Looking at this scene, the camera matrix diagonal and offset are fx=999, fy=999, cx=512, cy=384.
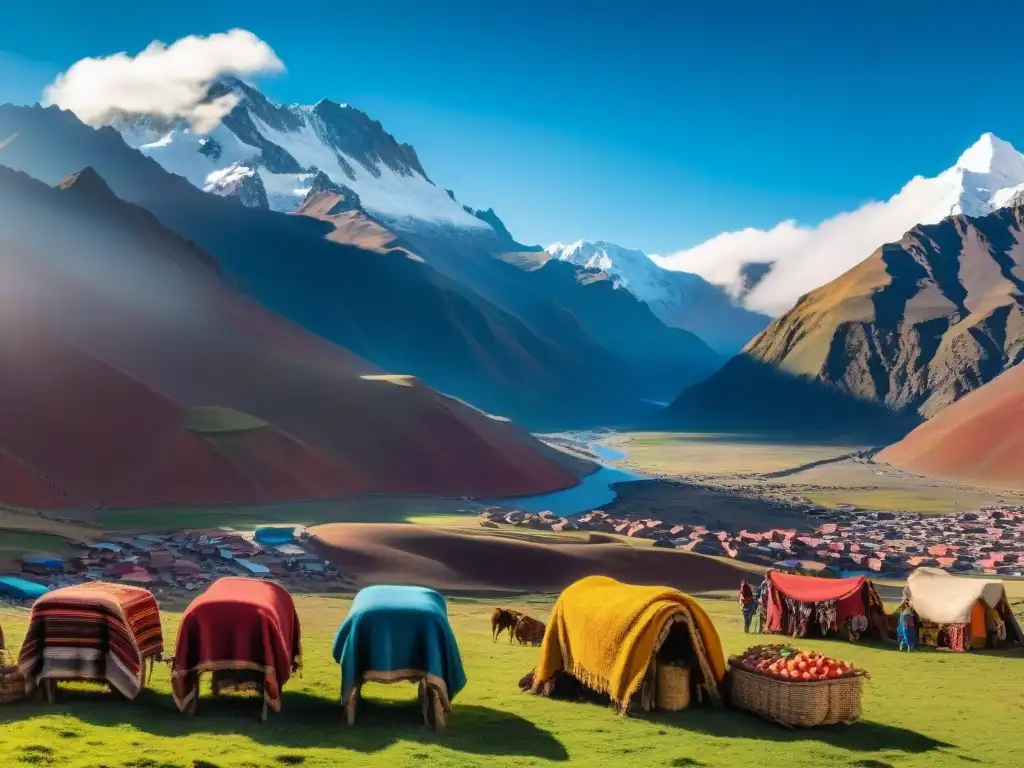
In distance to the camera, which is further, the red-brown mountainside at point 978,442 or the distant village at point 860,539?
the red-brown mountainside at point 978,442

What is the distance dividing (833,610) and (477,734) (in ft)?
50.1

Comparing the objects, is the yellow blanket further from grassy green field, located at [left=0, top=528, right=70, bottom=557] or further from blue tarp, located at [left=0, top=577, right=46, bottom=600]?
grassy green field, located at [left=0, top=528, right=70, bottom=557]

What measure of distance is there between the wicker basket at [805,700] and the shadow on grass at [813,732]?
15 centimetres

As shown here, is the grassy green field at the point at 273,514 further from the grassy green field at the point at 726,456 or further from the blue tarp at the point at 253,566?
the grassy green field at the point at 726,456

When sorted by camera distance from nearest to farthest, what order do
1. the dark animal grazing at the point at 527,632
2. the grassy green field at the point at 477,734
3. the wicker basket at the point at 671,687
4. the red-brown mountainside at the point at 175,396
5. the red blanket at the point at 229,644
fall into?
the grassy green field at the point at 477,734, the red blanket at the point at 229,644, the wicker basket at the point at 671,687, the dark animal grazing at the point at 527,632, the red-brown mountainside at the point at 175,396

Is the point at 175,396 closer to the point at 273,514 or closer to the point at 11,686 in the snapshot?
the point at 273,514

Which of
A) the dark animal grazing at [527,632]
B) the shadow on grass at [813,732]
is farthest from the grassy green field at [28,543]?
the shadow on grass at [813,732]

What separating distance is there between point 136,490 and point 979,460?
111 metres

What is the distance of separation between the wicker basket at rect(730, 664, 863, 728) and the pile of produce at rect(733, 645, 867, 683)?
A: 0.08 m

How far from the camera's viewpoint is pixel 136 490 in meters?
81.1

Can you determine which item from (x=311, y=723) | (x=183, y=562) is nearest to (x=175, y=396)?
(x=183, y=562)

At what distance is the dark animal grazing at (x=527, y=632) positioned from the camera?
2775cm

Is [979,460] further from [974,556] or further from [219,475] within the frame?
[219,475]

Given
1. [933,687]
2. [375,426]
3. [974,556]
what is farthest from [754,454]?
[933,687]
